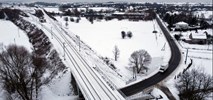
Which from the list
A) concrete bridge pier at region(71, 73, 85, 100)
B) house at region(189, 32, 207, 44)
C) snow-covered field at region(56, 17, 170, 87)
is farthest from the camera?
house at region(189, 32, 207, 44)

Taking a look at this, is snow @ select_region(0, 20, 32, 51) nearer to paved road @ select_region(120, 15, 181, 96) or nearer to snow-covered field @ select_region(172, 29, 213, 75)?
paved road @ select_region(120, 15, 181, 96)

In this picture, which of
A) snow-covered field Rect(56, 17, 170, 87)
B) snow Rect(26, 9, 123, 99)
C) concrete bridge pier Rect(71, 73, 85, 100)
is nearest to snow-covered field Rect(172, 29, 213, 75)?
snow-covered field Rect(56, 17, 170, 87)

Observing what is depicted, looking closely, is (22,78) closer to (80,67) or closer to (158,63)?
(80,67)

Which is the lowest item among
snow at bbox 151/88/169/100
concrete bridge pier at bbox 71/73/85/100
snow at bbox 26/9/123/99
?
snow at bbox 151/88/169/100

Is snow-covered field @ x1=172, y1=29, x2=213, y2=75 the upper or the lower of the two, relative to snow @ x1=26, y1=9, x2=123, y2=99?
lower

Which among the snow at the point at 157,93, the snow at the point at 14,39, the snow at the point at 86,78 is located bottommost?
the snow at the point at 157,93

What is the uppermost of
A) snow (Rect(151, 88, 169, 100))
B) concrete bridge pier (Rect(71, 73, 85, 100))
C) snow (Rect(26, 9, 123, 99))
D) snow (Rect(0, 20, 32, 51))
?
snow (Rect(26, 9, 123, 99))

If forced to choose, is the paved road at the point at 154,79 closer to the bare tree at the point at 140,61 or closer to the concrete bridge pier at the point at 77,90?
the bare tree at the point at 140,61

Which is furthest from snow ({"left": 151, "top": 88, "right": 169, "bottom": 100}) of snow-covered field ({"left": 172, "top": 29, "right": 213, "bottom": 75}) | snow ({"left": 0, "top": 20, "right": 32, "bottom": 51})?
snow ({"left": 0, "top": 20, "right": 32, "bottom": 51})

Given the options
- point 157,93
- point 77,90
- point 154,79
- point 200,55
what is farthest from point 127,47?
point 77,90

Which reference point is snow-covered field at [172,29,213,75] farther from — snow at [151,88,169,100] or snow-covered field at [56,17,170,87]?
snow at [151,88,169,100]

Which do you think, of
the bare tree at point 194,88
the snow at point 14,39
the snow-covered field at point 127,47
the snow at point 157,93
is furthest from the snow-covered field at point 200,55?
the snow at point 14,39

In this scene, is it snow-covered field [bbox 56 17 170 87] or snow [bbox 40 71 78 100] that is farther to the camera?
snow-covered field [bbox 56 17 170 87]

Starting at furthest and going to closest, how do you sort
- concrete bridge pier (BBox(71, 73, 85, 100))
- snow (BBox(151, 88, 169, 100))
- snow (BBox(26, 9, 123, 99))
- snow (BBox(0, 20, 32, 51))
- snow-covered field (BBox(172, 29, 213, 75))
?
snow (BBox(0, 20, 32, 51)) → snow-covered field (BBox(172, 29, 213, 75)) → snow (BBox(151, 88, 169, 100)) → concrete bridge pier (BBox(71, 73, 85, 100)) → snow (BBox(26, 9, 123, 99))
